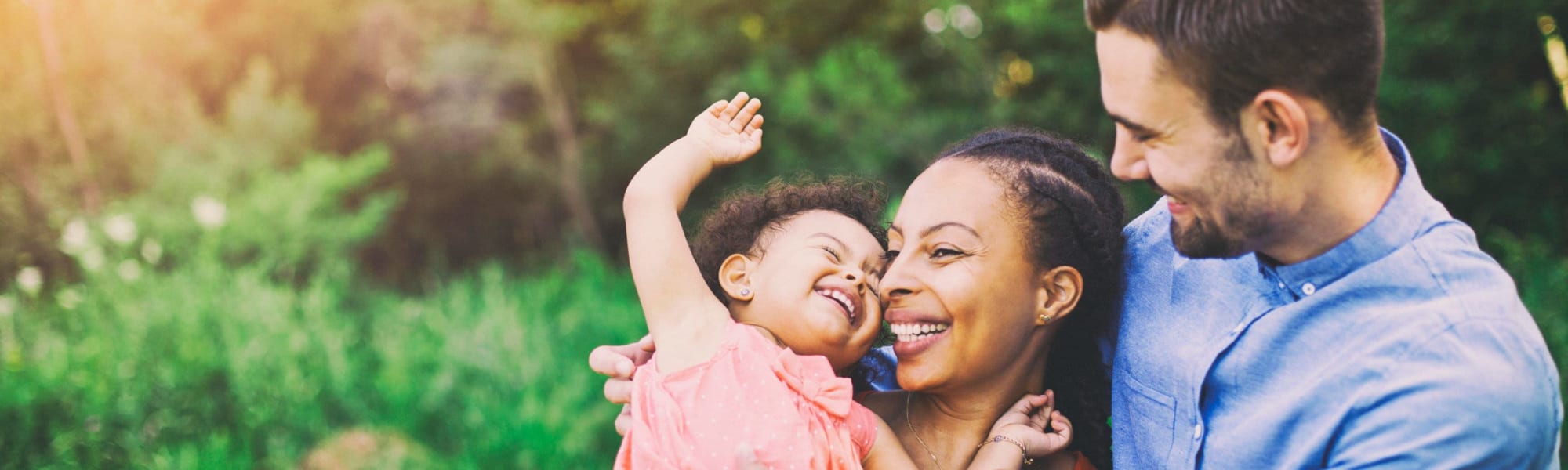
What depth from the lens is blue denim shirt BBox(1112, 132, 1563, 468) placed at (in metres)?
1.57

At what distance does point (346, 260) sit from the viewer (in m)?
8.20

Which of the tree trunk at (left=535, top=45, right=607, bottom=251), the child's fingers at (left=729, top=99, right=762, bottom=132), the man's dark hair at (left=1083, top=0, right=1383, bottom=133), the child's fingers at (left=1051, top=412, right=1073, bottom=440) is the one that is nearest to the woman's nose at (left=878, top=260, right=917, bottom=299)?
the child's fingers at (left=1051, top=412, right=1073, bottom=440)

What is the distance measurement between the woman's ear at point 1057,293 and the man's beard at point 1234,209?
350 millimetres

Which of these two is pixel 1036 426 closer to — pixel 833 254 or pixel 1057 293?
pixel 1057 293

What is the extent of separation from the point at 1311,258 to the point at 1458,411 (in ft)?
1.15

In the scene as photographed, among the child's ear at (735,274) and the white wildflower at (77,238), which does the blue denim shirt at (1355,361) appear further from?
the white wildflower at (77,238)

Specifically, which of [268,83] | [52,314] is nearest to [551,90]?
[268,83]

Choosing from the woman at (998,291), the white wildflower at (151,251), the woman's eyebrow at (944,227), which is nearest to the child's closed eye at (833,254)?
the woman at (998,291)

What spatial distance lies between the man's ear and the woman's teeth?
0.68m

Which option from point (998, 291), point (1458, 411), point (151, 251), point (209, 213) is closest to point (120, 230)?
point (151, 251)

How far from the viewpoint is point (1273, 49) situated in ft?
5.62

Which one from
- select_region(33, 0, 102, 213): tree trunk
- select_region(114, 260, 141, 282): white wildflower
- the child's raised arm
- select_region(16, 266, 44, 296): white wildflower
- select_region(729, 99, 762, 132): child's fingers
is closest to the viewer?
the child's raised arm

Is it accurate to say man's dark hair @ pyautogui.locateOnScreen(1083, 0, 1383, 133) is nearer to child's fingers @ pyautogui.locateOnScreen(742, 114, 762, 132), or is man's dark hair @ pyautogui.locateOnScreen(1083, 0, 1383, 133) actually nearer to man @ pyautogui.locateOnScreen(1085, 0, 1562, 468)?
man @ pyautogui.locateOnScreen(1085, 0, 1562, 468)

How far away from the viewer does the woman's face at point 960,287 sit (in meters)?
2.12
